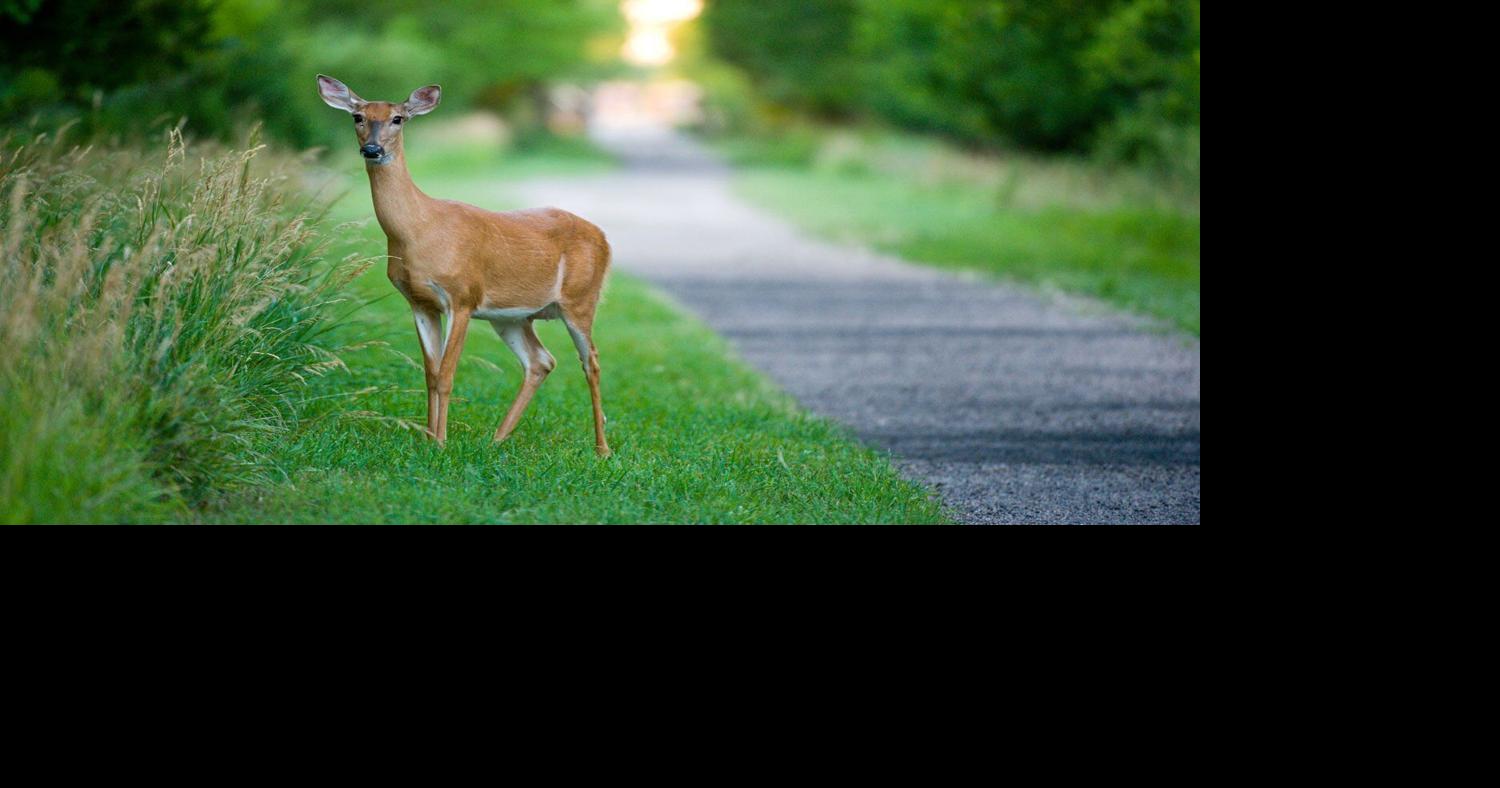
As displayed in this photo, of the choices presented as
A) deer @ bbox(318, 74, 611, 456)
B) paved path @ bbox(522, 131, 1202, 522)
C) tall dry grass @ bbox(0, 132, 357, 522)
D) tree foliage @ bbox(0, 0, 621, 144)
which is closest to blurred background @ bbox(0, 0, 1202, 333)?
tree foliage @ bbox(0, 0, 621, 144)

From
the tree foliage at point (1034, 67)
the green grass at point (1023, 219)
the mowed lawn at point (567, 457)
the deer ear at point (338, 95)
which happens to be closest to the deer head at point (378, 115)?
the deer ear at point (338, 95)

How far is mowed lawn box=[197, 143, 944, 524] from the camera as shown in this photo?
19.3ft

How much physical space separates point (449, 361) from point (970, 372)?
191 inches

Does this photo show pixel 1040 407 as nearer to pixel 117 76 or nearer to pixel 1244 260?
pixel 1244 260

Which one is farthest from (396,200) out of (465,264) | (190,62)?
(190,62)

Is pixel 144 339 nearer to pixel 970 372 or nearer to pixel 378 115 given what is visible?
pixel 378 115

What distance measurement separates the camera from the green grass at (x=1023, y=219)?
16047mm

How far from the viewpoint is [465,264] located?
21.3ft

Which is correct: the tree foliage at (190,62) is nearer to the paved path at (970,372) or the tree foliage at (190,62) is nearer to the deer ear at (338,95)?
the deer ear at (338,95)
